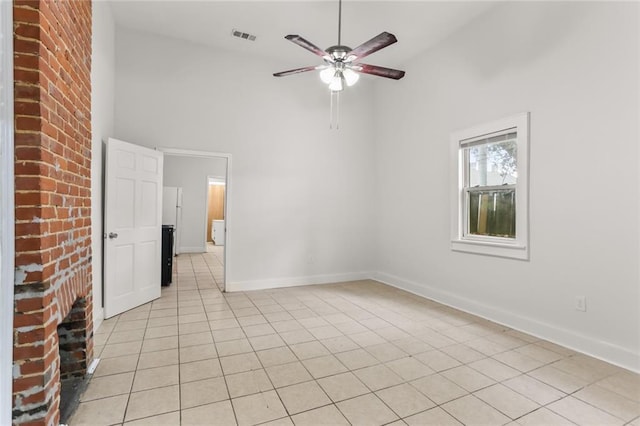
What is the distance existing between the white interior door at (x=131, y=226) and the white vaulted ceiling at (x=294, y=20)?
5.49 ft

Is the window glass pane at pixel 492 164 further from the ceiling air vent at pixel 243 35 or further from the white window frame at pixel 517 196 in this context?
the ceiling air vent at pixel 243 35

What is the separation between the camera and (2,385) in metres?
1.37

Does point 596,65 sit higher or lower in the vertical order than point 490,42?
lower

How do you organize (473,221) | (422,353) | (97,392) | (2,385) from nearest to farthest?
(2,385), (97,392), (422,353), (473,221)

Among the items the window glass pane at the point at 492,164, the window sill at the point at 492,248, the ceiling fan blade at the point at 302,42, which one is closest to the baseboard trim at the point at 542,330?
the window sill at the point at 492,248

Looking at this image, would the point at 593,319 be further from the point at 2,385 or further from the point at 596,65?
the point at 2,385

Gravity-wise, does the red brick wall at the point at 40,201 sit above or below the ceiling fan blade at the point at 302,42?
below

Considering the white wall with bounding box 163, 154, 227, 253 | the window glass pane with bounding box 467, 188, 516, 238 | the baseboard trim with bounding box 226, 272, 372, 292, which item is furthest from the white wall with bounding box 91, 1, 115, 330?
the white wall with bounding box 163, 154, 227, 253

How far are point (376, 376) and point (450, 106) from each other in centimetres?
354

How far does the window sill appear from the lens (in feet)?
11.1

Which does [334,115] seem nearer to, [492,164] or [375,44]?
[492,164]

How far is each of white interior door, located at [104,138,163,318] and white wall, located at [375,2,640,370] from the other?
3868 millimetres

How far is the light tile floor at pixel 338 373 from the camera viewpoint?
1974 millimetres

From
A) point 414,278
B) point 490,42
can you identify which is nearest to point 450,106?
point 490,42
